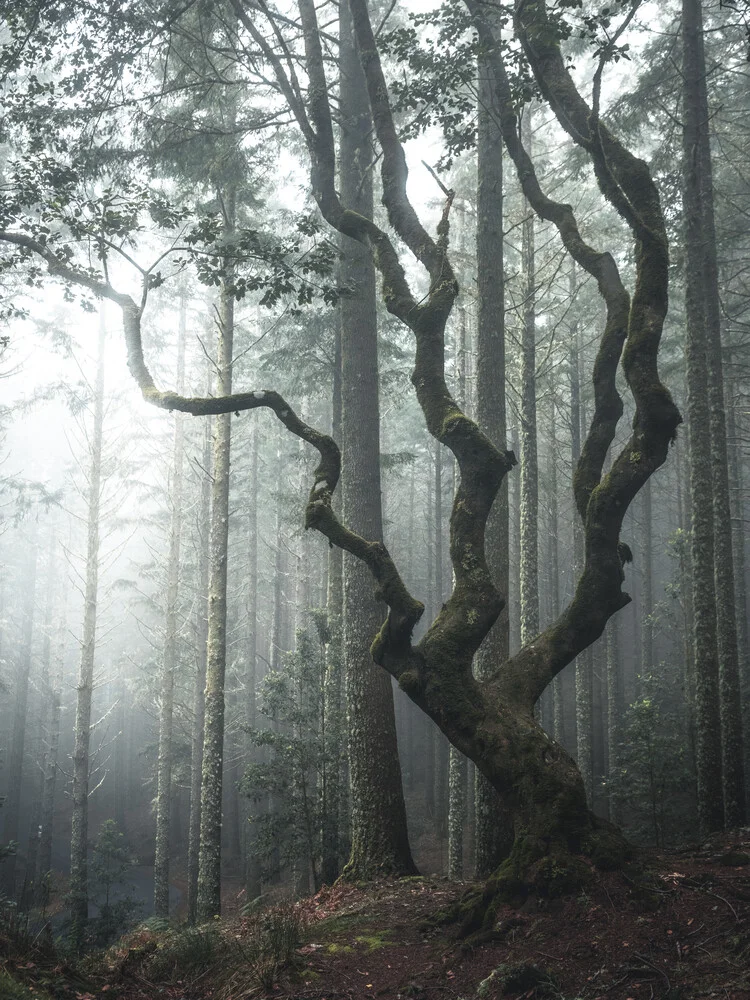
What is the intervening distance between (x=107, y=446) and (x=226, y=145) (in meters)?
8.84

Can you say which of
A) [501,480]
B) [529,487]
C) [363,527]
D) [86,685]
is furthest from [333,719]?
[501,480]

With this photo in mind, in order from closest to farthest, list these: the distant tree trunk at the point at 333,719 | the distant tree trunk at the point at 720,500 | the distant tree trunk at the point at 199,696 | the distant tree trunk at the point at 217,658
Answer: the distant tree trunk at the point at 720,500, the distant tree trunk at the point at 217,658, the distant tree trunk at the point at 333,719, the distant tree trunk at the point at 199,696

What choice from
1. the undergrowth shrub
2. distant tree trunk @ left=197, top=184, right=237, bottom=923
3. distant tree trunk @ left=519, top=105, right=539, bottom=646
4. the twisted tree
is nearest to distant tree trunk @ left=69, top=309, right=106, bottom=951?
distant tree trunk @ left=197, top=184, right=237, bottom=923

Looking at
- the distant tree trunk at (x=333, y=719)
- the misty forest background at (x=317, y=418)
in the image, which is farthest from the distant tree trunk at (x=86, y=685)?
the distant tree trunk at (x=333, y=719)

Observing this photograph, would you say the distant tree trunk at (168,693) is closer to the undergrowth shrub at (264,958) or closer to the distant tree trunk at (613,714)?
the distant tree trunk at (613,714)

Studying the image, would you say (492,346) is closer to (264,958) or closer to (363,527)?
(363,527)

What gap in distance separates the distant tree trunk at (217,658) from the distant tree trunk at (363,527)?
8.13 feet

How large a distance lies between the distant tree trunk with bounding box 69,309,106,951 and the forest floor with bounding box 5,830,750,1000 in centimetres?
1101

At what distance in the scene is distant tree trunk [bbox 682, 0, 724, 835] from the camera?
30.8 ft

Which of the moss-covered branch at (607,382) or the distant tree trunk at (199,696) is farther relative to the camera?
the distant tree trunk at (199,696)

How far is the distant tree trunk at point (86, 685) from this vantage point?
15.0 m

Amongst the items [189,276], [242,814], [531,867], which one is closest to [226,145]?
[189,276]

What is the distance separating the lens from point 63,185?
841 centimetres

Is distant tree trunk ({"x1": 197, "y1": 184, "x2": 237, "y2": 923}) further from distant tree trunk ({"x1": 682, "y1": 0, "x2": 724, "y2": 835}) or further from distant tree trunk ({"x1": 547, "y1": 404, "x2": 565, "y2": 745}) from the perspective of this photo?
distant tree trunk ({"x1": 547, "y1": 404, "x2": 565, "y2": 745})
